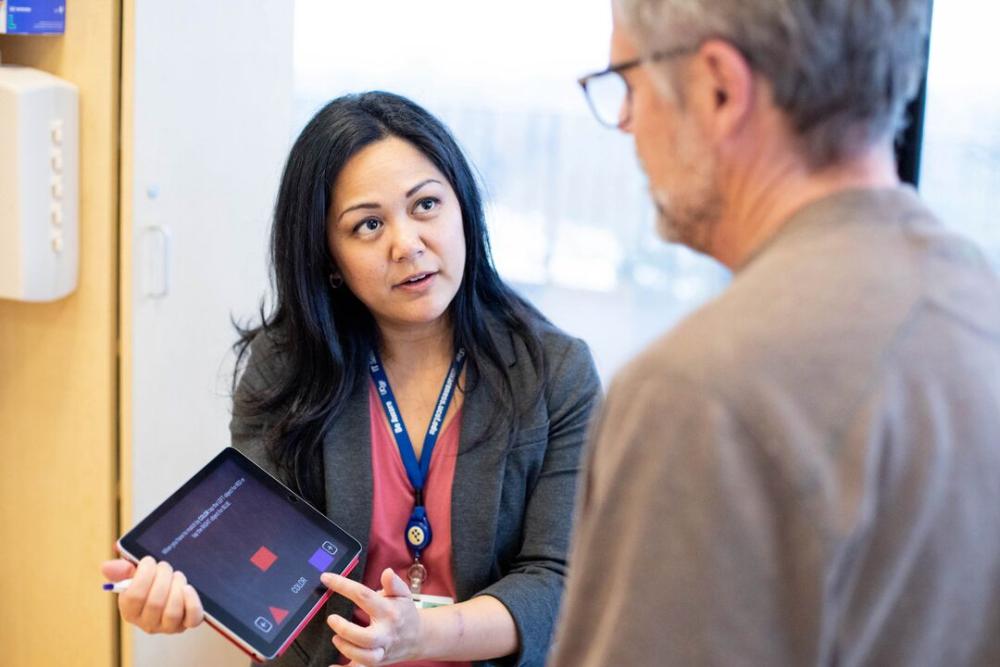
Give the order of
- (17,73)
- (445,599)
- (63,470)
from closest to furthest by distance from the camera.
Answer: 1. (445,599)
2. (17,73)
3. (63,470)

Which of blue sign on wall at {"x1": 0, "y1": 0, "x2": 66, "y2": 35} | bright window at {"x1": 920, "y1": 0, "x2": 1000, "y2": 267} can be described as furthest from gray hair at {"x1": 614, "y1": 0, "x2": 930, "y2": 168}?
blue sign on wall at {"x1": 0, "y1": 0, "x2": 66, "y2": 35}

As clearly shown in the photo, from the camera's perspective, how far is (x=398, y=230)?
62.0 inches

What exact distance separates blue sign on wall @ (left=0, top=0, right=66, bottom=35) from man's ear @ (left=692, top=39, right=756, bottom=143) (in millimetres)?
1708

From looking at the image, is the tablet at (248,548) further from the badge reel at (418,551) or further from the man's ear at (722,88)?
the man's ear at (722,88)

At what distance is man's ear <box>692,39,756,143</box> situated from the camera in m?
0.81

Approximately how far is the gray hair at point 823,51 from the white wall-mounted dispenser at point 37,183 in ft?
5.29

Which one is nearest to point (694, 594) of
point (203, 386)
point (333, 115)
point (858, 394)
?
point (858, 394)

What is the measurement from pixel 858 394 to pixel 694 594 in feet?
0.56

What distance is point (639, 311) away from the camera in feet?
7.72

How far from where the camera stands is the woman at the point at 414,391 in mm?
1590

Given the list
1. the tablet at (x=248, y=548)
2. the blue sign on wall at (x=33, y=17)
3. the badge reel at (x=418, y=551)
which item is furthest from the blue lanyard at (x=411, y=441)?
the blue sign on wall at (x=33, y=17)

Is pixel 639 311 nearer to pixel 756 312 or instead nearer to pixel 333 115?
pixel 333 115

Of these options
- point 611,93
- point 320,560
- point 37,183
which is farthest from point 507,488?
point 37,183

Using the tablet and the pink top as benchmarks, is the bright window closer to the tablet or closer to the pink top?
the pink top
